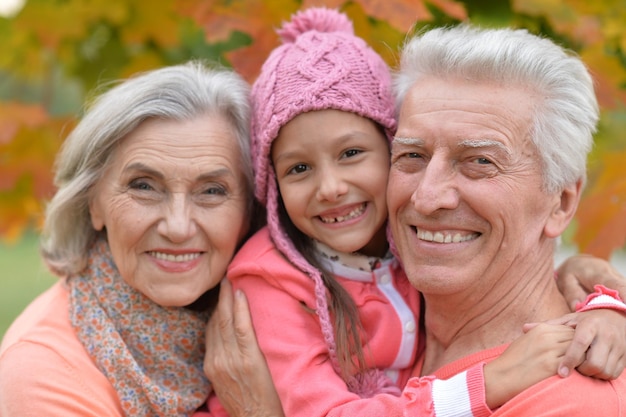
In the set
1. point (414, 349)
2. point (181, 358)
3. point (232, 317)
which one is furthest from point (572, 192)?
point (181, 358)

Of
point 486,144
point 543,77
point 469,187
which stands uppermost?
point 543,77

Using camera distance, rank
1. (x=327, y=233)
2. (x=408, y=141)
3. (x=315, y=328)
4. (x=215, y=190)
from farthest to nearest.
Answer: (x=215, y=190), (x=327, y=233), (x=315, y=328), (x=408, y=141)

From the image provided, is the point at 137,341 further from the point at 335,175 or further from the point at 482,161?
the point at 482,161

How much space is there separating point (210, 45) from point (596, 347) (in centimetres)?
276

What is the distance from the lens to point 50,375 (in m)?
3.12

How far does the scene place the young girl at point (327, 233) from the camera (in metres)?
3.17

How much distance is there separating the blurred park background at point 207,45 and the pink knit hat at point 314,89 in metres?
0.16

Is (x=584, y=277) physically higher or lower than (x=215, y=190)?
lower

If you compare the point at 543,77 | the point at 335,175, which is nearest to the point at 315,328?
the point at 335,175

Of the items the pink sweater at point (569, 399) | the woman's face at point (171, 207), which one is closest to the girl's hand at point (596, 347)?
the pink sweater at point (569, 399)

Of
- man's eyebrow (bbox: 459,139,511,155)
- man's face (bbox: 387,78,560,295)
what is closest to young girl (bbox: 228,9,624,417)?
man's face (bbox: 387,78,560,295)

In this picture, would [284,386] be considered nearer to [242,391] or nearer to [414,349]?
[242,391]

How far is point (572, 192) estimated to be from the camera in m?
3.04

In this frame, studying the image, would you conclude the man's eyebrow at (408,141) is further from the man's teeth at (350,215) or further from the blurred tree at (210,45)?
the blurred tree at (210,45)
